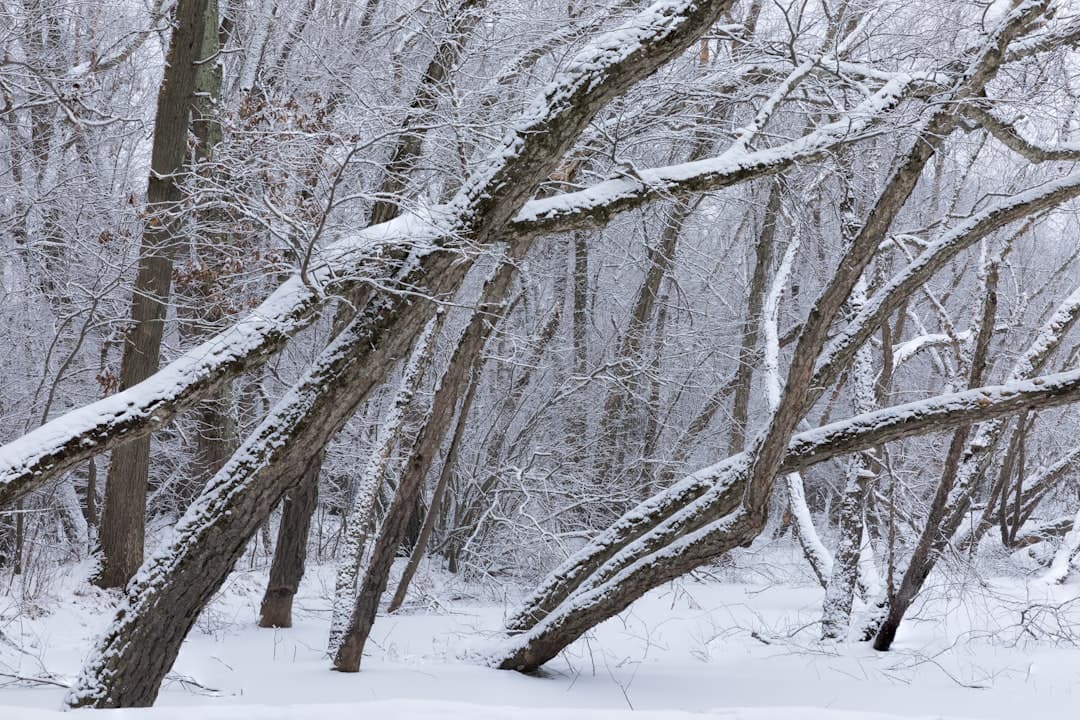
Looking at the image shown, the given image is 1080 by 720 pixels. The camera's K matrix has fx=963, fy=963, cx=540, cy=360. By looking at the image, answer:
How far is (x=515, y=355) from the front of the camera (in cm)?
1297

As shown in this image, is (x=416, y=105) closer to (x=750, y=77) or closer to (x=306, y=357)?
(x=750, y=77)

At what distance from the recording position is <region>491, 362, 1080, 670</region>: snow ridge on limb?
5.78m

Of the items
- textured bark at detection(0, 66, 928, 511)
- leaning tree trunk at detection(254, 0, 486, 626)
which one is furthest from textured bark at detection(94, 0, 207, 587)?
textured bark at detection(0, 66, 928, 511)

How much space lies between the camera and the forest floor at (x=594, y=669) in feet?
14.1

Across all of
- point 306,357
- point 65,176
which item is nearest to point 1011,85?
point 306,357

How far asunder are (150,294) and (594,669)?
5473 mm

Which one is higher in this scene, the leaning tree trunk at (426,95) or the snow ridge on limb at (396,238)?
the leaning tree trunk at (426,95)

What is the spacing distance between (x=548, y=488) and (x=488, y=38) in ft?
22.6

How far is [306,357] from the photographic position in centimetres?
1337

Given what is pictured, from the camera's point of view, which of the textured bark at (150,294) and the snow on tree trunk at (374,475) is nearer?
the snow on tree trunk at (374,475)

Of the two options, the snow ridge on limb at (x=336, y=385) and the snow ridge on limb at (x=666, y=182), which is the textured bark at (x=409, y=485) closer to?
the snow ridge on limb at (x=666, y=182)

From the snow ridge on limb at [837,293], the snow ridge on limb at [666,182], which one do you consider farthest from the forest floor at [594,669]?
the snow ridge on limb at [666,182]

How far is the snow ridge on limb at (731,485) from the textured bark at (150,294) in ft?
15.2

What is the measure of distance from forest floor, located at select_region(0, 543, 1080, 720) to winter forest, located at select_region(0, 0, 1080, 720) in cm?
5
